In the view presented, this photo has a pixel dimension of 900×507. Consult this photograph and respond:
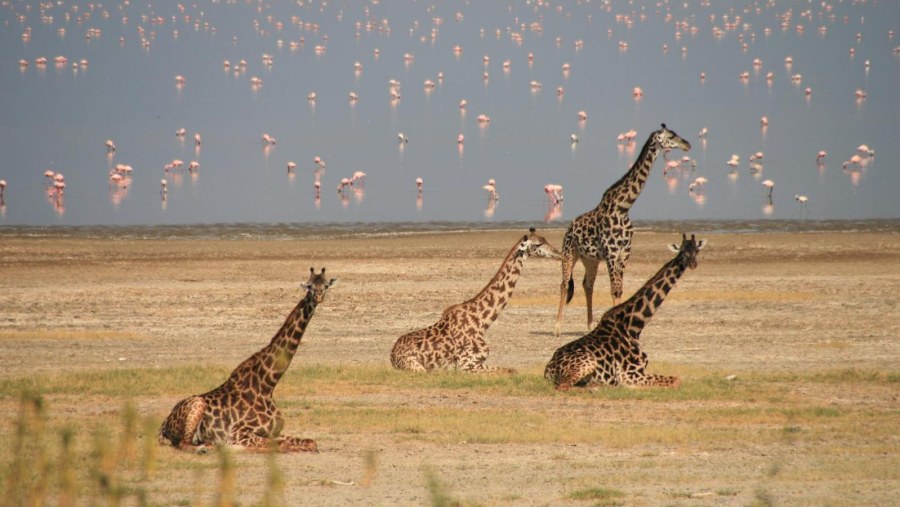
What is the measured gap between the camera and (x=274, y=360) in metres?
13.6

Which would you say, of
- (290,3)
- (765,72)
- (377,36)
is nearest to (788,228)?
(765,72)

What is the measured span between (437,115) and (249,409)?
6993 centimetres

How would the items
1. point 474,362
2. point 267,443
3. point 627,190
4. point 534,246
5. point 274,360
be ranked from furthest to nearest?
point 627,190 < point 534,246 < point 474,362 < point 274,360 < point 267,443

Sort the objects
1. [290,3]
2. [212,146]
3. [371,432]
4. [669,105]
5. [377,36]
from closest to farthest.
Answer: [371,432], [212,146], [669,105], [377,36], [290,3]

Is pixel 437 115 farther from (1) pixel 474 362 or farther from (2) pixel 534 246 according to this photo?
(1) pixel 474 362

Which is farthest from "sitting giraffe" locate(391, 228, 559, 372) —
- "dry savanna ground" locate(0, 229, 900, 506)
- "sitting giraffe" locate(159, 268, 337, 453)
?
"sitting giraffe" locate(159, 268, 337, 453)

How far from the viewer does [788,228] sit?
137 ft

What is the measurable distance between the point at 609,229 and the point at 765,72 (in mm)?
86988

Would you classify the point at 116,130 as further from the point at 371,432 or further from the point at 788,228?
the point at 371,432

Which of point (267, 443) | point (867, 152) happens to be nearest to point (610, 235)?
point (267, 443)

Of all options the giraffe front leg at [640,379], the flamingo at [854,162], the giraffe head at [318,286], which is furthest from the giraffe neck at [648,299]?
the flamingo at [854,162]

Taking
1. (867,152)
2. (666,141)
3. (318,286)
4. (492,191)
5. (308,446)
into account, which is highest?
(867,152)

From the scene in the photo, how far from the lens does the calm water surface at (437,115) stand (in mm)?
52094

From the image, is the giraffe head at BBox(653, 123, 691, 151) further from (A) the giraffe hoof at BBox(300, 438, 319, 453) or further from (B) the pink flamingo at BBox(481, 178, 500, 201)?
(B) the pink flamingo at BBox(481, 178, 500, 201)
